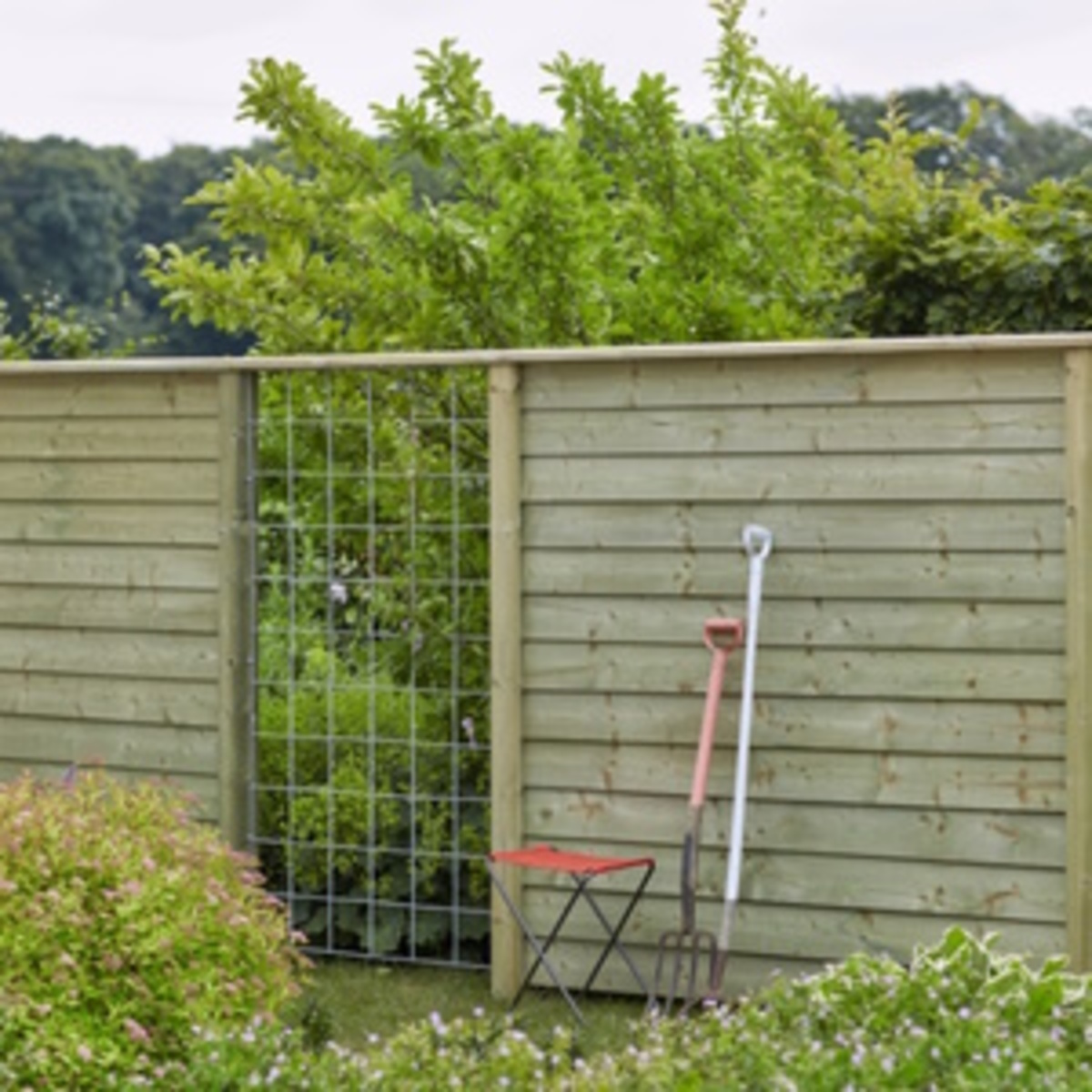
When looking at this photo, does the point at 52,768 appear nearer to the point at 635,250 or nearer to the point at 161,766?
the point at 161,766

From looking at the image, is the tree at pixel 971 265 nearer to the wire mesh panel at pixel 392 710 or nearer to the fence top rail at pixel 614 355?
the fence top rail at pixel 614 355

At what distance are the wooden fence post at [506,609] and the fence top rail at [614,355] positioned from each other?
144 millimetres

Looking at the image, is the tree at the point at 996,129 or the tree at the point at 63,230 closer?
the tree at the point at 63,230

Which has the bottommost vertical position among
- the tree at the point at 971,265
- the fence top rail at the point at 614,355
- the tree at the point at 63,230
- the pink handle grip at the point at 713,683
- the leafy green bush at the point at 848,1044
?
the leafy green bush at the point at 848,1044

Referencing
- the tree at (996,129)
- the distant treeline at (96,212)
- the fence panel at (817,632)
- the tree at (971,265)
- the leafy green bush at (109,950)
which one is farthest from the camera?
the tree at (996,129)

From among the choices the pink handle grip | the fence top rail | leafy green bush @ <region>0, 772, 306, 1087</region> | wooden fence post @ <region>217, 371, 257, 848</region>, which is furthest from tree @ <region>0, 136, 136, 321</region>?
leafy green bush @ <region>0, 772, 306, 1087</region>

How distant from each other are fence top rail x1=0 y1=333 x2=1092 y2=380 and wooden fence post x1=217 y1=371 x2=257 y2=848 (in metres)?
0.11

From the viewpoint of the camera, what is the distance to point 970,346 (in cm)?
573

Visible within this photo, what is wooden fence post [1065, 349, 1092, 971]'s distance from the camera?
5.65m

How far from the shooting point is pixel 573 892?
6.26 meters

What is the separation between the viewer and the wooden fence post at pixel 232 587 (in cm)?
666

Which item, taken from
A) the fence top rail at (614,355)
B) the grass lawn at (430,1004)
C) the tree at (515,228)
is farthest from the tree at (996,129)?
the grass lawn at (430,1004)

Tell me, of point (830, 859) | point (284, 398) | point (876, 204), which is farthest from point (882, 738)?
A: point (284, 398)

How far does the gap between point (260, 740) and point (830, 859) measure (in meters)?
1.87
